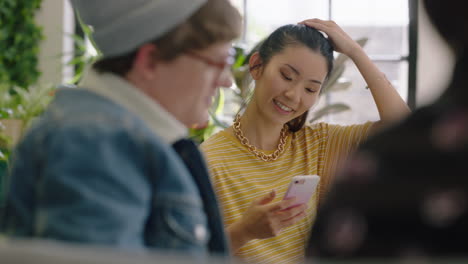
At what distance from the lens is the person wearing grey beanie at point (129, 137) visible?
1.83ft

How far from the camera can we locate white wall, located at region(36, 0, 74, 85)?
4230mm

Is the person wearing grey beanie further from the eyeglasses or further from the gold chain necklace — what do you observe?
the gold chain necklace

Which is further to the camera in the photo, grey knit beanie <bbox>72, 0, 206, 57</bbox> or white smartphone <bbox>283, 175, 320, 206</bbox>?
white smartphone <bbox>283, 175, 320, 206</bbox>

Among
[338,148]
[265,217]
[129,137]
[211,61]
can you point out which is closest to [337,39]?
[338,148]

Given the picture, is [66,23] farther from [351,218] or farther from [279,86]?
[351,218]

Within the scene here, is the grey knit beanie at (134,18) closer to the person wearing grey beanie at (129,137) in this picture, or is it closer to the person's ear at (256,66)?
the person wearing grey beanie at (129,137)

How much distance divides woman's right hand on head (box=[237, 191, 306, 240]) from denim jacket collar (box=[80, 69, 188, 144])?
59 cm

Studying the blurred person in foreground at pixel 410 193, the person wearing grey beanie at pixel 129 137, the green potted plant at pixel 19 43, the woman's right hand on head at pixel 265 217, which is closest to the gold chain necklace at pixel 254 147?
the woman's right hand on head at pixel 265 217

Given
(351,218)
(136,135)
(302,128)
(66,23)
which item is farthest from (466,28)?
(66,23)

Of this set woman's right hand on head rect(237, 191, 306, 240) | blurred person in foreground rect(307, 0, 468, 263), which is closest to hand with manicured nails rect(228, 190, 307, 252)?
woman's right hand on head rect(237, 191, 306, 240)

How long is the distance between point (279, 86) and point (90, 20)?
2.84 ft

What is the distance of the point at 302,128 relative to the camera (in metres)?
1.69

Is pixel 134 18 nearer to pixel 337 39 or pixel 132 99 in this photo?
pixel 132 99

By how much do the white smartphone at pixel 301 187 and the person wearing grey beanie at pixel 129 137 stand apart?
0.48 m
